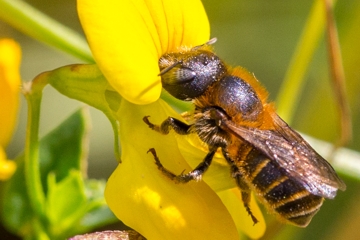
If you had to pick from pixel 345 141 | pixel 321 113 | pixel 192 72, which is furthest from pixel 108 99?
pixel 321 113

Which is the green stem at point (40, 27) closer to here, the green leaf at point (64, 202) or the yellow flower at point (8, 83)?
the yellow flower at point (8, 83)

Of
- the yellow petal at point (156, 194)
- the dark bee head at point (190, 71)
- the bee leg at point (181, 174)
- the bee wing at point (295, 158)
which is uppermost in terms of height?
the dark bee head at point (190, 71)

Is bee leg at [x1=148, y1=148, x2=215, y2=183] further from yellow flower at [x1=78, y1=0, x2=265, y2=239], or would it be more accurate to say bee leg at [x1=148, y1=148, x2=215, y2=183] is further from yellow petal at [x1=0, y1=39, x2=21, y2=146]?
yellow petal at [x1=0, y1=39, x2=21, y2=146]

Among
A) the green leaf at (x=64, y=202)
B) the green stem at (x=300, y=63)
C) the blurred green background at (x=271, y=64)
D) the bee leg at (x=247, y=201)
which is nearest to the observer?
the bee leg at (x=247, y=201)

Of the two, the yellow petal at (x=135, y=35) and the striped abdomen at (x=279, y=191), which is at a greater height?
the yellow petal at (x=135, y=35)

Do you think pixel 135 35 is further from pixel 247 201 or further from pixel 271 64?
pixel 271 64

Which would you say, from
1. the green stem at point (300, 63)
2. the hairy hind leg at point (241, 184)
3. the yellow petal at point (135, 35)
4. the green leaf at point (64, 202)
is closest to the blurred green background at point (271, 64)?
the green stem at point (300, 63)

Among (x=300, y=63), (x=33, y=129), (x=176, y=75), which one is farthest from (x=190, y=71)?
(x=300, y=63)

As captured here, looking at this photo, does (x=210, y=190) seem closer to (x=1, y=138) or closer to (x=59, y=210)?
(x=59, y=210)
